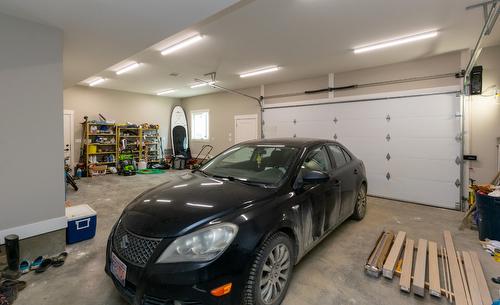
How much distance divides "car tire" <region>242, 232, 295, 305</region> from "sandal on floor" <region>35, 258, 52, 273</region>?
212 cm

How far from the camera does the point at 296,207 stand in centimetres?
200

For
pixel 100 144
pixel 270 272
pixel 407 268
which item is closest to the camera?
pixel 270 272

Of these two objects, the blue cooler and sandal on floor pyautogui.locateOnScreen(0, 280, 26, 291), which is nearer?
sandal on floor pyautogui.locateOnScreen(0, 280, 26, 291)

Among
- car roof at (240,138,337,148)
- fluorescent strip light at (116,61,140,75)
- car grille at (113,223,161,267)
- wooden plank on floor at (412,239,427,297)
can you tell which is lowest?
wooden plank on floor at (412,239,427,297)

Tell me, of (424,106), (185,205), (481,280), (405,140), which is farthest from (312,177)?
(424,106)

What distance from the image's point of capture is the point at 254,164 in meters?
2.46

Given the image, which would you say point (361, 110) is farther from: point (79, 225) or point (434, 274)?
point (79, 225)

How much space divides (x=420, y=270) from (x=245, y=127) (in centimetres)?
624

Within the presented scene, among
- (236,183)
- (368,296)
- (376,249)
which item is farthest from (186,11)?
(376,249)

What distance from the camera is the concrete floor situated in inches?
76.1

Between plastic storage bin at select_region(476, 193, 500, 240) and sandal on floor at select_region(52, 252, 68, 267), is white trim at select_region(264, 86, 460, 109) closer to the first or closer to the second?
plastic storage bin at select_region(476, 193, 500, 240)

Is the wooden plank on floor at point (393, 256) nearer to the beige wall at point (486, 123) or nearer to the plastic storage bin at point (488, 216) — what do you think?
the plastic storage bin at point (488, 216)

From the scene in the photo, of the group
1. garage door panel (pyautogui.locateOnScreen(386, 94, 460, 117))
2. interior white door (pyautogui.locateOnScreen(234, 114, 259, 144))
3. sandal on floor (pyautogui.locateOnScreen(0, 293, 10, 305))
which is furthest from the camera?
interior white door (pyautogui.locateOnScreen(234, 114, 259, 144))

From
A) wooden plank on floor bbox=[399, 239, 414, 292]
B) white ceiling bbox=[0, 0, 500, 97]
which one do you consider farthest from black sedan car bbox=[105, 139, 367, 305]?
white ceiling bbox=[0, 0, 500, 97]
